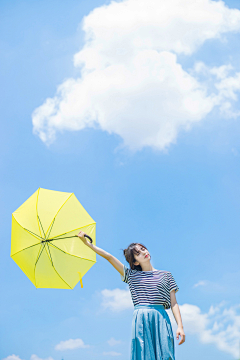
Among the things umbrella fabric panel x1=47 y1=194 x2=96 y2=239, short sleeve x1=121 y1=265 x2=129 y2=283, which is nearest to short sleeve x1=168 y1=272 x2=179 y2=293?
short sleeve x1=121 y1=265 x2=129 y2=283

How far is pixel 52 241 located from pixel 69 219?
572 mm

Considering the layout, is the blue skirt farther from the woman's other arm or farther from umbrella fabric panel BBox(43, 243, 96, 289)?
umbrella fabric panel BBox(43, 243, 96, 289)

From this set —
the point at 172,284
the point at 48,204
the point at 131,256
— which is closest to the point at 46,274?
the point at 48,204

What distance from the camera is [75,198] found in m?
→ 6.93

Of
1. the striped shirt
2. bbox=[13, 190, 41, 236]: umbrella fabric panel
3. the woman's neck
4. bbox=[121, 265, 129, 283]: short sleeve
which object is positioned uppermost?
bbox=[13, 190, 41, 236]: umbrella fabric panel

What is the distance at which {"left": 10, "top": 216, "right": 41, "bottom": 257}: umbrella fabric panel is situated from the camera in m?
6.36

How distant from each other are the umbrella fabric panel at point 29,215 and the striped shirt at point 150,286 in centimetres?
250

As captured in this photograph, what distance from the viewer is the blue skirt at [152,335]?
13.4ft

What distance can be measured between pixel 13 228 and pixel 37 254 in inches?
37.4

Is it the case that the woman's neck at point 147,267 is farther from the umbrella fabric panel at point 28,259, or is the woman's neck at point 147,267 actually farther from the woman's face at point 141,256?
the umbrella fabric panel at point 28,259

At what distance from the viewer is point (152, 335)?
420 cm

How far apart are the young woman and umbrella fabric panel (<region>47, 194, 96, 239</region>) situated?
1.64 m

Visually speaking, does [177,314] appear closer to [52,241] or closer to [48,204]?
[52,241]

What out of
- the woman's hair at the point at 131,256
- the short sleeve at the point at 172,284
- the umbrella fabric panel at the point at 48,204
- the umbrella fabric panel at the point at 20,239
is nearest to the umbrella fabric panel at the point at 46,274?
the umbrella fabric panel at the point at 20,239
